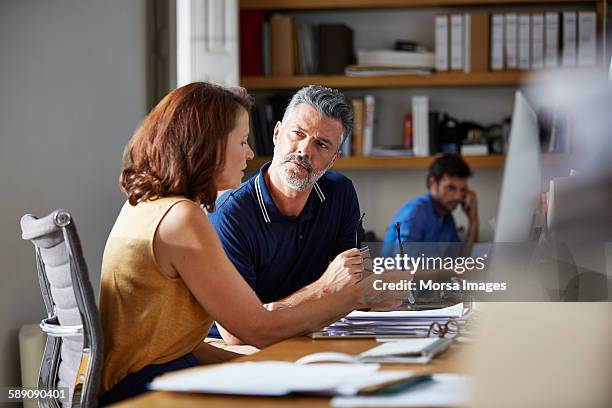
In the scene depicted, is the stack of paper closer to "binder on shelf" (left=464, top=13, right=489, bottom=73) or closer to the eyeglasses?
the eyeglasses

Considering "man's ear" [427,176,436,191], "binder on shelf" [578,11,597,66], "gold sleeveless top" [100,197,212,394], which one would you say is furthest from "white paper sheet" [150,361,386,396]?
"binder on shelf" [578,11,597,66]

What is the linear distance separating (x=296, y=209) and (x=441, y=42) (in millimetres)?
2608

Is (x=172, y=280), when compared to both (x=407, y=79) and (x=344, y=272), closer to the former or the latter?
(x=344, y=272)

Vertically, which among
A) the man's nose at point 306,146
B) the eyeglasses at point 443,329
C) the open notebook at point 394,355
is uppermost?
the man's nose at point 306,146

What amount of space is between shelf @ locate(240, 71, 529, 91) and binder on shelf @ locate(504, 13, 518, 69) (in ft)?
0.18

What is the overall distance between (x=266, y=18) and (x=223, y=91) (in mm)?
3112

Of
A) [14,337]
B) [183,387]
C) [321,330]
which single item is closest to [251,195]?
[321,330]

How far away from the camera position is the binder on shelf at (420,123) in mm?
4781

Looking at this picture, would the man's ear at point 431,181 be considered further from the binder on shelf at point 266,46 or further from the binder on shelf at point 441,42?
the binder on shelf at point 266,46

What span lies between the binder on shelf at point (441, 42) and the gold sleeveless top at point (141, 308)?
→ 322 centimetres

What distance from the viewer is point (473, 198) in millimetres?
4820

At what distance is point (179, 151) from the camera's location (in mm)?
1811

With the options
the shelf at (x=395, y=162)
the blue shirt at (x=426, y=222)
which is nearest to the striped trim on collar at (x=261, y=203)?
the blue shirt at (x=426, y=222)

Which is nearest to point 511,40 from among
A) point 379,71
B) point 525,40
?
point 525,40
